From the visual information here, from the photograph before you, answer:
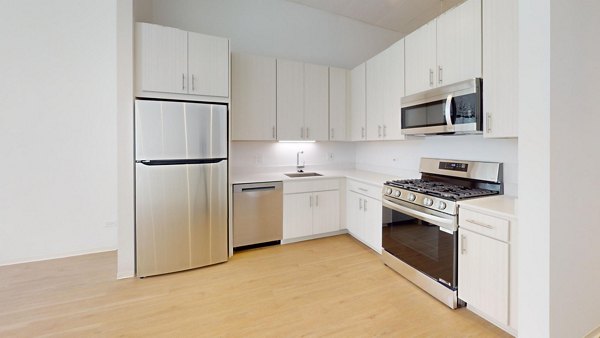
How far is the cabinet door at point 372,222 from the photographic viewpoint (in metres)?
2.86

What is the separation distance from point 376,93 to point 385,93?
0.18m

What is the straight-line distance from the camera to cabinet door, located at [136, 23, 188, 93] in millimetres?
2408

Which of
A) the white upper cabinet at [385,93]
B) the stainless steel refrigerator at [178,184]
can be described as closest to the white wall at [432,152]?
the white upper cabinet at [385,93]

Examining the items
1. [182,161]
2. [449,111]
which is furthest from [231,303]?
[449,111]

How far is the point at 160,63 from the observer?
97.1 inches

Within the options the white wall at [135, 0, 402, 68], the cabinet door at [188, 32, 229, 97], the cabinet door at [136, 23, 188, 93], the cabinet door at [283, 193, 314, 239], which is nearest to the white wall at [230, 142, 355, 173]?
the cabinet door at [283, 193, 314, 239]

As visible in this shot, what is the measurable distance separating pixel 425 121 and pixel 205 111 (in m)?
2.30

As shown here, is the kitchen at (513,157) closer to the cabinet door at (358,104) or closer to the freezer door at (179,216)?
the freezer door at (179,216)

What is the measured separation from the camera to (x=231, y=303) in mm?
2055

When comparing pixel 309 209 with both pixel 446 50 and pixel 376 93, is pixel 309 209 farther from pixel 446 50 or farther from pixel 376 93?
pixel 446 50

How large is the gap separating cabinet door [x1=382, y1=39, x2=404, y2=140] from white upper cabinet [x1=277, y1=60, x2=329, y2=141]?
3.07ft
